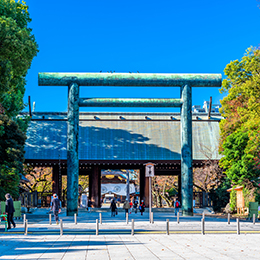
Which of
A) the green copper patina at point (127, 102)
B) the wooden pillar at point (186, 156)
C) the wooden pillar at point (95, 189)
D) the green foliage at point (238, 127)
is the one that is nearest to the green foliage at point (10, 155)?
the green copper patina at point (127, 102)

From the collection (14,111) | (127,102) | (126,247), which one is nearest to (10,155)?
(14,111)

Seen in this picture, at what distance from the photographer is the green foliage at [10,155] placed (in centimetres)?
3325

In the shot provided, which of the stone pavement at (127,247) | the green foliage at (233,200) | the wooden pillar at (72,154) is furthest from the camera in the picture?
the green foliage at (233,200)

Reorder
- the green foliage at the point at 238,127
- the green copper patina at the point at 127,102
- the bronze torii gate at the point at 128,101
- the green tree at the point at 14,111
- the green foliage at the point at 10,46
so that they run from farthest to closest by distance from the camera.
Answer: the green foliage at the point at 238,127, the green copper patina at the point at 127,102, the bronze torii gate at the point at 128,101, the green tree at the point at 14,111, the green foliage at the point at 10,46

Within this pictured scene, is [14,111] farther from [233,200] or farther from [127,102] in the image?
[233,200]

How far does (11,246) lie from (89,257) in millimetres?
4049

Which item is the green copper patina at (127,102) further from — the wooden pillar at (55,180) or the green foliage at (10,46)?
the wooden pillar at (55,180)

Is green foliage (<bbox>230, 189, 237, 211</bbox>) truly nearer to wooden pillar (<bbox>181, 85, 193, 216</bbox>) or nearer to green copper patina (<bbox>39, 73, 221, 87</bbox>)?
wooden pillar (<bbox>181, 85, 193, 216</bbox>)

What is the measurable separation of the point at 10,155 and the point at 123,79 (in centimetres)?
1179

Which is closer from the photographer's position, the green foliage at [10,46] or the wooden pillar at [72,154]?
the green foliage at [10,46]

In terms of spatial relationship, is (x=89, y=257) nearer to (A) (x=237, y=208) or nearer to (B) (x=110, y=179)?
(A) (x=237, y=208)

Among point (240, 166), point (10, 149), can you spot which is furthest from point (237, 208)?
point (10, 149)

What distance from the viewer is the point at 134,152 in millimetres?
42219

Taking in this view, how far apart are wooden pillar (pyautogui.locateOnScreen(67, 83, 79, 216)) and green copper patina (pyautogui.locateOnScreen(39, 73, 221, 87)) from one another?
80 centimetres
